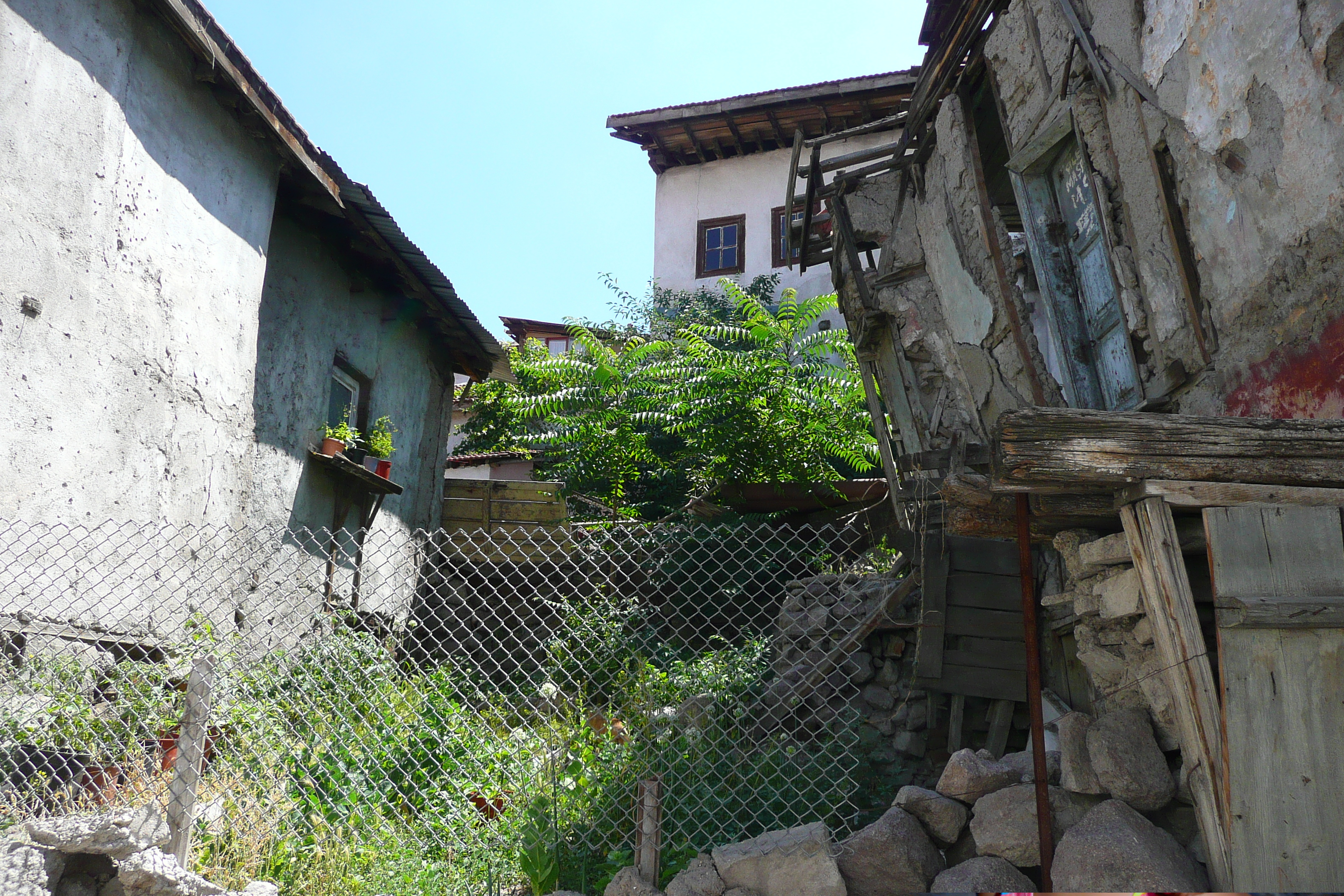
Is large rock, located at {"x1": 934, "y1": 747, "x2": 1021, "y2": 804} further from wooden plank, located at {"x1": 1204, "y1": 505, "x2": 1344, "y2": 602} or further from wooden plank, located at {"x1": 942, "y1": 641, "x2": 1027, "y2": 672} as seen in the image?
wooden plank, located at {"x1": 942, "y1": 641, "x2": 1027, "y2": 672}

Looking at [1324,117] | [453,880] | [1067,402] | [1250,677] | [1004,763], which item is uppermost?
[1324,117]

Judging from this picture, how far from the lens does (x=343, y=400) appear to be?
979 cm

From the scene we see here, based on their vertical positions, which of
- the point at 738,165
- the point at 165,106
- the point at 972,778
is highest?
the point at 738,165

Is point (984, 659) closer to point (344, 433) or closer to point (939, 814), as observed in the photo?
point (939, 814)

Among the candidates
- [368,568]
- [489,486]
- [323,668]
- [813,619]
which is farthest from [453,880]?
[489,486]

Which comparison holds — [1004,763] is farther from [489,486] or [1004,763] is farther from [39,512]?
[489,486]

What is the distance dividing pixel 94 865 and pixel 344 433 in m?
5.75

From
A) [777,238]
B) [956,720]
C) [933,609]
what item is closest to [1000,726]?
[956,720]

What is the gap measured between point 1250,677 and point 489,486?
397 inches

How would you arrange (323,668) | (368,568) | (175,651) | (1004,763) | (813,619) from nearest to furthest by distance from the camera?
(1004,763), (323,668), (175,651), (813,619), (368,568)

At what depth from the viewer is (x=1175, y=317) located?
4246mm

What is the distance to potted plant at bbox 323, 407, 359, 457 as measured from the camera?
8.68 metres

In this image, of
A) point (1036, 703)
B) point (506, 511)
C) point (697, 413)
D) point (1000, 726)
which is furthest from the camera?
point (506, 511)

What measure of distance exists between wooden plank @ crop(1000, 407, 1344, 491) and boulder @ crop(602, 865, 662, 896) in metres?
1.98
